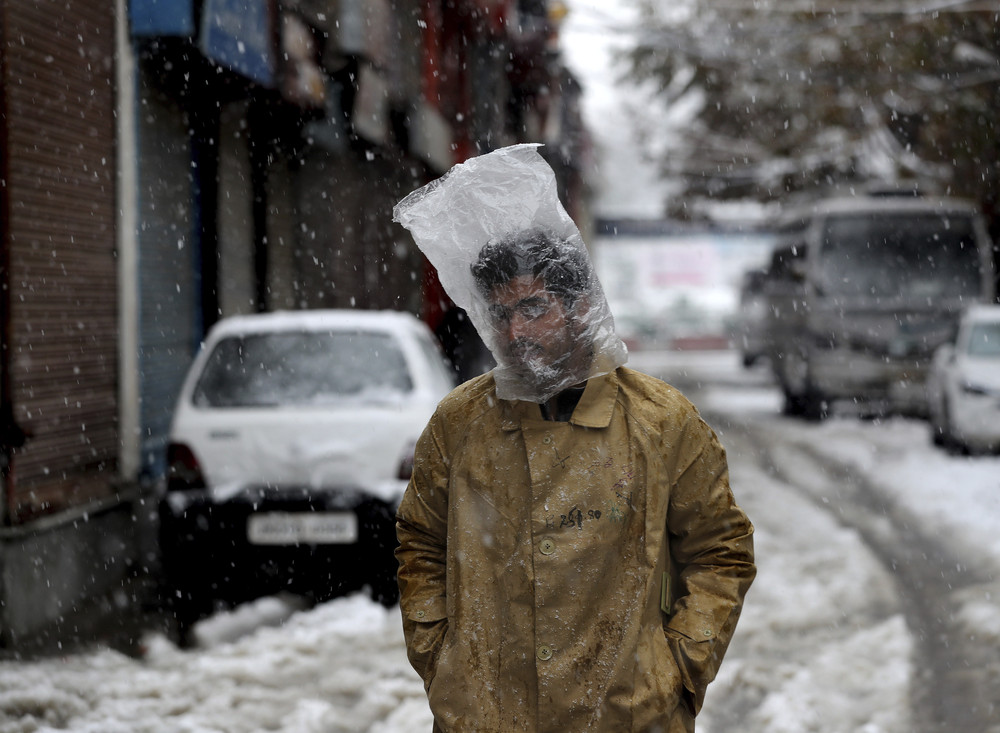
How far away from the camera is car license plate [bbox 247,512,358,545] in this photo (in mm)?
5863

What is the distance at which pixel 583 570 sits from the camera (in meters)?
2.18

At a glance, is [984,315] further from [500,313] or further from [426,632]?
[426,632]

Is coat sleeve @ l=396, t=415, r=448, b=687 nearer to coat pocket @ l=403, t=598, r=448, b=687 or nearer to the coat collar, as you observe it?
coat pocket @ l=403, t=598, r=448, b=687

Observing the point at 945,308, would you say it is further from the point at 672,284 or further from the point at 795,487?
the point at 672,284

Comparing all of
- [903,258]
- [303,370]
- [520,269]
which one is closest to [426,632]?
[520,269]

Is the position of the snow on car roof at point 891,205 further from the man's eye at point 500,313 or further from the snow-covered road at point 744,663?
the man's eye at point 500,313

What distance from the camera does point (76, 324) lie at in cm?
Answer: 716

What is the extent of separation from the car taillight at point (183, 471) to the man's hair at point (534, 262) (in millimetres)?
4099

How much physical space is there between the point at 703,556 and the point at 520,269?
71 centimetres

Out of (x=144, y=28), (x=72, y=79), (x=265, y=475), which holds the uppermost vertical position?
(x=144, y=28)

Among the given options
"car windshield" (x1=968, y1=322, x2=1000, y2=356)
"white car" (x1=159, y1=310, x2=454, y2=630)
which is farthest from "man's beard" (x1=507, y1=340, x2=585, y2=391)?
"car windshield" (x1=968, y1=322, x2=1000, y2=356)

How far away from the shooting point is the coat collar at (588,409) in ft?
7.31

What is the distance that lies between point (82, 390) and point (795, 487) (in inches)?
254

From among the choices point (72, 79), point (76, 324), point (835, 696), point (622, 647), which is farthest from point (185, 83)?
point (622, 647)
